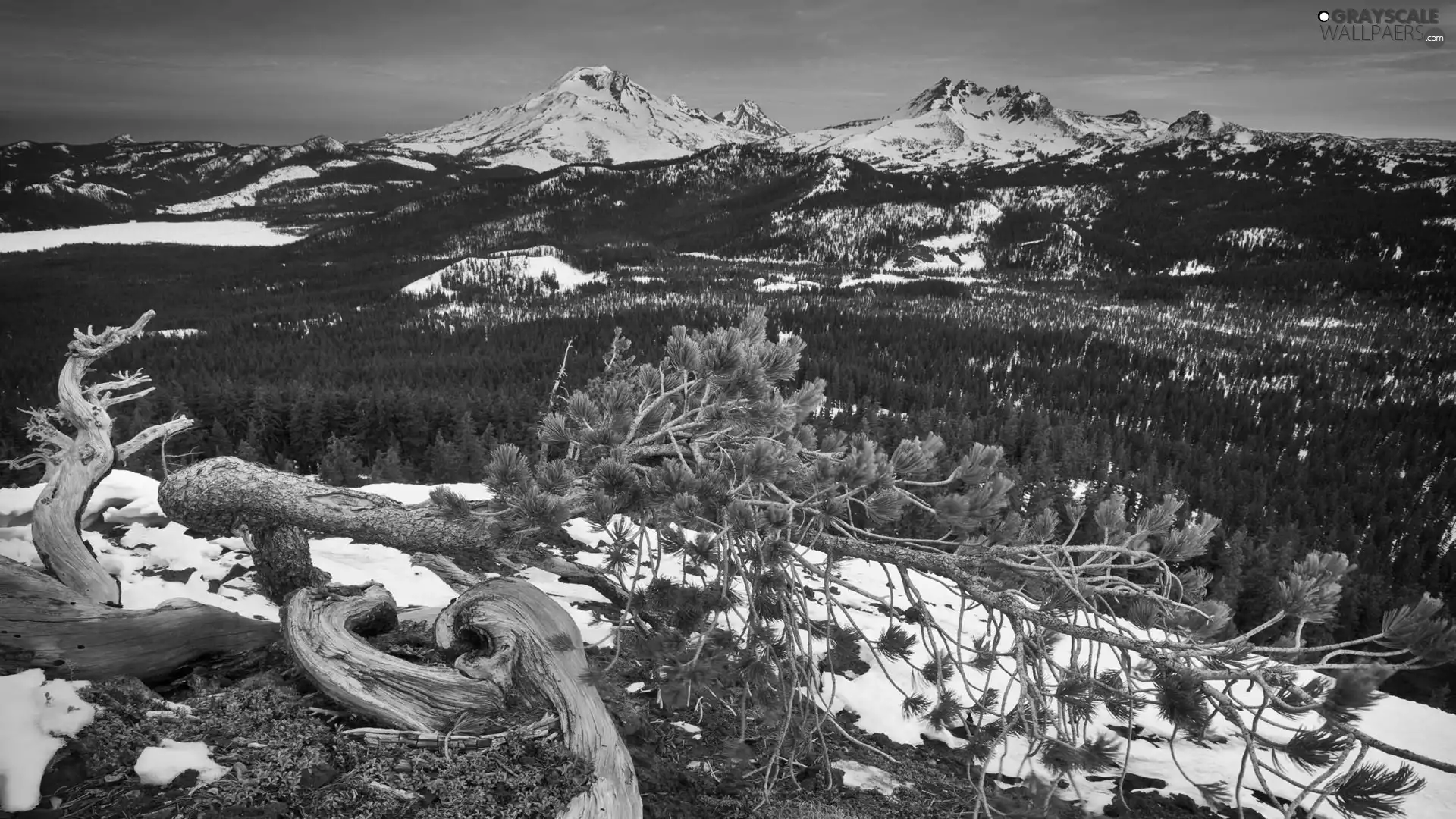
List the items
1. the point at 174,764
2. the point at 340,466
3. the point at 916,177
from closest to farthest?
the point at 174,764 → the point at 340,466 → the point at 916,177

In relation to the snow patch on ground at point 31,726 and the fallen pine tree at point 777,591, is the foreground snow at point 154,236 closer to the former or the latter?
the snow patch on ground at point 31,726

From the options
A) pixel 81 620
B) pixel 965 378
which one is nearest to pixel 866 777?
pixel 81 620

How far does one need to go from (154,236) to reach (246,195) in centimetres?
6452

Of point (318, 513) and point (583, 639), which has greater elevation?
point (318, 513)

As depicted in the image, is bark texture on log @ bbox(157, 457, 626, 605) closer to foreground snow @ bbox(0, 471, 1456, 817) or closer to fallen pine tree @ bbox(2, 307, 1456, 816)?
fallen pine tree @ bbox(2, 307, 1456, 816)

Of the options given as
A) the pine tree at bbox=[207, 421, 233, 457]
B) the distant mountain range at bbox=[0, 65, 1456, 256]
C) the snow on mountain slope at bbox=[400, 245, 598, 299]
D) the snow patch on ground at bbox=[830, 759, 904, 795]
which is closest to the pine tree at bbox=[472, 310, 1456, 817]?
the snow patch on ground at bbox=[830, 759, 904, 795]

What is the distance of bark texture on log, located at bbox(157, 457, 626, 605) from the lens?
11.6ft

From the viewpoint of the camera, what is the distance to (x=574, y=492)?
10.1ft

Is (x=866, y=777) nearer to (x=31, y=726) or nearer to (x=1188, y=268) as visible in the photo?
(x=31, y=726)

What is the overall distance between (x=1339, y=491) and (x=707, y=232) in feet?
306

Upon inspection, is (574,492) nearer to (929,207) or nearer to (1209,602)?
(1209,602)

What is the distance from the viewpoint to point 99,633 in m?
3.28

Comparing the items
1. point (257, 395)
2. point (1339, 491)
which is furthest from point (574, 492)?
point (1339, 491)

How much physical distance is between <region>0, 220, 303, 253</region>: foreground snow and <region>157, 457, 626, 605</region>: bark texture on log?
12168 centimetres
